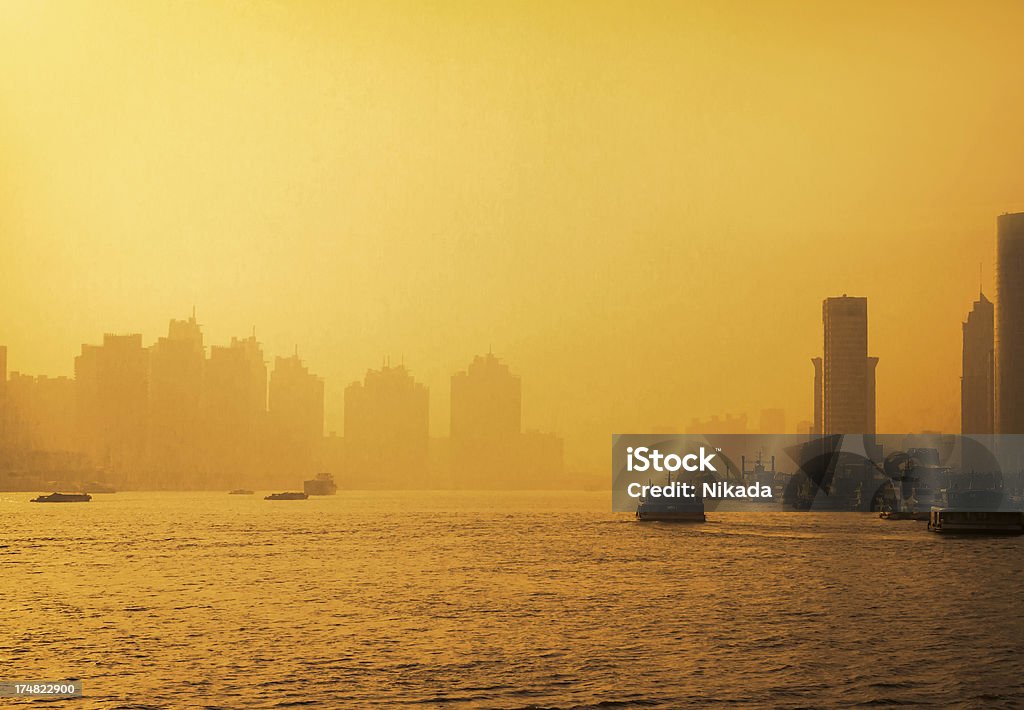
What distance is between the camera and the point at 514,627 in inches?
2418

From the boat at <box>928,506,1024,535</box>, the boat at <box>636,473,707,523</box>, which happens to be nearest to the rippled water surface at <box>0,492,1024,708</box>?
the boat at <box>928,506,1024,535</box>

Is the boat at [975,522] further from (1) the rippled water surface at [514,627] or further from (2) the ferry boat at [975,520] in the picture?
(1) the rippled water surface at [514,627]

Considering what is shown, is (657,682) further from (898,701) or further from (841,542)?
(841,542)

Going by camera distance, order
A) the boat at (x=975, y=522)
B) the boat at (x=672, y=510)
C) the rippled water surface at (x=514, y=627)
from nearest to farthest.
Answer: the rippled water surface at (x=514, y=627) → the boat at (x=975, y=522) → the boat at (x=672, y=510)

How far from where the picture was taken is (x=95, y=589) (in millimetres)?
81125

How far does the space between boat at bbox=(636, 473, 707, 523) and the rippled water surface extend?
74.2 meters

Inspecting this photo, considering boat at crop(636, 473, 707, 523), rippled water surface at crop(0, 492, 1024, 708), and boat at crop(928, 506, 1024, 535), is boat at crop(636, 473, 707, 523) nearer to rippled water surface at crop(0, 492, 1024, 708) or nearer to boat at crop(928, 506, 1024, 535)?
boat at crop(928, 506, 1024, 535)

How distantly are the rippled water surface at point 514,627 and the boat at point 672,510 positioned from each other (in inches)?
2922

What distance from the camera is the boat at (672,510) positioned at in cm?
19562

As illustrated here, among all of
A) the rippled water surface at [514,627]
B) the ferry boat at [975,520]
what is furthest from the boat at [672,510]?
the rippled water surface at [514,627]

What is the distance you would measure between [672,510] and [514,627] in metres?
137

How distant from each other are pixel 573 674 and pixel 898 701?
12.3 m

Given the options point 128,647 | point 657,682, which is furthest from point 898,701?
point 128,647

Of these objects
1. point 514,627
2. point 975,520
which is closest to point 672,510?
point 975,520
